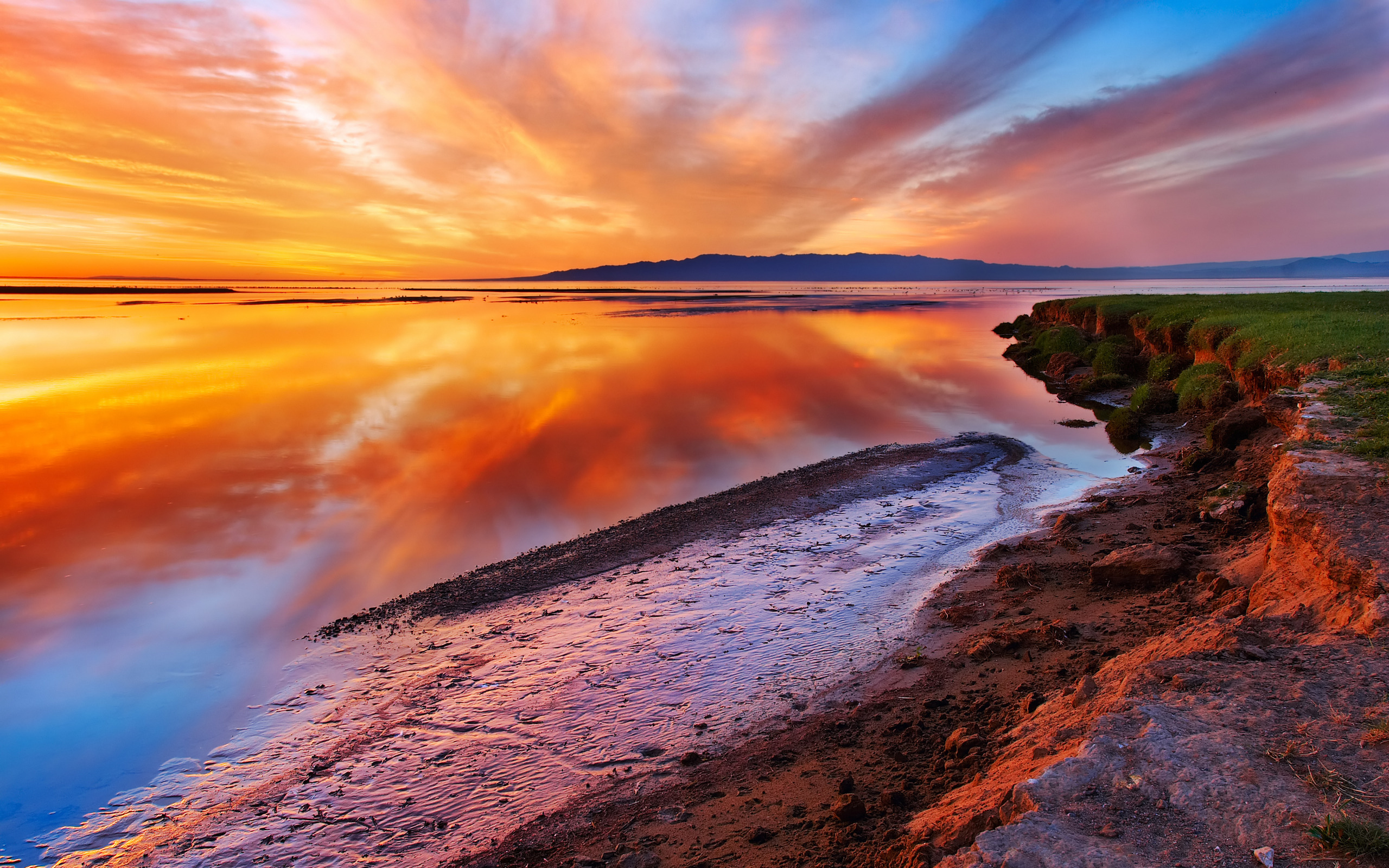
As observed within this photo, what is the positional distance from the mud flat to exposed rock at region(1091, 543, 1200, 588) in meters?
1.99

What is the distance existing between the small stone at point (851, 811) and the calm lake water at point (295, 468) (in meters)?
6.30

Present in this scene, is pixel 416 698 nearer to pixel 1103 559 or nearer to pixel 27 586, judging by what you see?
pixel 27 586

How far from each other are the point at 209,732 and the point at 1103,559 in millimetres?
10742

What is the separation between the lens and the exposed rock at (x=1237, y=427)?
43.0 ft

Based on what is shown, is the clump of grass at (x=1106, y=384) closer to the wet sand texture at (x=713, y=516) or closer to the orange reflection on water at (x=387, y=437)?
the orange reflection on water at (x=387, y=437)

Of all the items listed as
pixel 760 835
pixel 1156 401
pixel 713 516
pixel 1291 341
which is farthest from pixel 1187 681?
pixel 1156 401

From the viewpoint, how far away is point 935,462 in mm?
15859

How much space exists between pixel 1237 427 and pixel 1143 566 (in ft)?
24.8

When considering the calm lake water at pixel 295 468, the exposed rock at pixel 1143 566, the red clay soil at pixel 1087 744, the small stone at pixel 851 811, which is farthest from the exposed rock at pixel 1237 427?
the small stone at pixel 851 811

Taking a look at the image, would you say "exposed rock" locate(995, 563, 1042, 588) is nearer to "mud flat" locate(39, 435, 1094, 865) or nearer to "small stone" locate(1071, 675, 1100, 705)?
"mud flat" locate(39, 435, 1094, 865)

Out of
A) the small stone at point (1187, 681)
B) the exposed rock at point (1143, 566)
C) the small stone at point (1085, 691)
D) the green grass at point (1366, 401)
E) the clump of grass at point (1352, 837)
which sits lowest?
the exposed rock at point (1143, 566)

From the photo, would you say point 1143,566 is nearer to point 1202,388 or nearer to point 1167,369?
point 1202,388

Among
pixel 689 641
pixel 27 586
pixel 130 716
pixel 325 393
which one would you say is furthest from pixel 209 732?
pixel 325 393

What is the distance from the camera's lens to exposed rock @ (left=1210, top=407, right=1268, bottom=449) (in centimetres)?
1309
